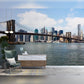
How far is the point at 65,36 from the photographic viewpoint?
225 inches

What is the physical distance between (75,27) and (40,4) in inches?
63.6

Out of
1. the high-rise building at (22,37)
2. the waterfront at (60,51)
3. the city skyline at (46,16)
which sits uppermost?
the city skyline at (46,16)

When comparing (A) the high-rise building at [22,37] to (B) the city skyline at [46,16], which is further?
(B) the city skyline at [46,16]

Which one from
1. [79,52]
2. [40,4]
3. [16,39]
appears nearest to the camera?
[40,4]

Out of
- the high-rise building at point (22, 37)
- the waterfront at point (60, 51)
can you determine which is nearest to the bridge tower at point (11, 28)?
the high-rise building at point (22, 37)

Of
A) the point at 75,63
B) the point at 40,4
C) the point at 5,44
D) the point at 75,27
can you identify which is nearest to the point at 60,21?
the point at 75,27

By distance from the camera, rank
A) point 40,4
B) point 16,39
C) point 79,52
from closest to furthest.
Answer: point 40,4
point 16,39
point 79,52

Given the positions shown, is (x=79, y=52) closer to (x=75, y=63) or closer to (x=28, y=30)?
(x=75, y=63)

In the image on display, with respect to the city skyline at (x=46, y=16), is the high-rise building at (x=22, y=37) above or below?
below

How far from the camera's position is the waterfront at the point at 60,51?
222 inches

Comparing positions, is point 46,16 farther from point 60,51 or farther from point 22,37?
point 60,51

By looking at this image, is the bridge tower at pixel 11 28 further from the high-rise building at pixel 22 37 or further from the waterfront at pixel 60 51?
the waterfront at pixel 60 51

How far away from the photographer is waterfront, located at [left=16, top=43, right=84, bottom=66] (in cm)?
563

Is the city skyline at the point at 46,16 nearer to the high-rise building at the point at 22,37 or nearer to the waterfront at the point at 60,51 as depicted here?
the high-rise building at the point at 22,37
